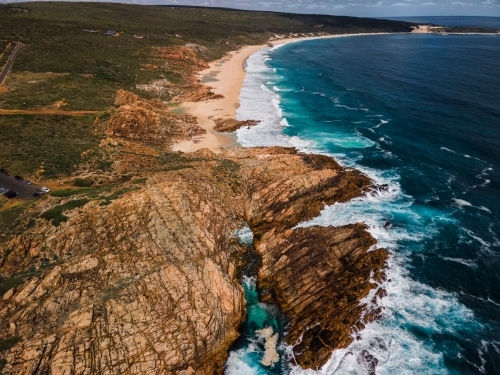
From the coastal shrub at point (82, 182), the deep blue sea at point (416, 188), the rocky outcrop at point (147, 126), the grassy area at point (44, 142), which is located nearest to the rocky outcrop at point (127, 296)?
the deep blue sea at point (416, 188)

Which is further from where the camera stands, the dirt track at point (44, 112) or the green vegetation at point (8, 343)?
the dirt track at point (44, 112)

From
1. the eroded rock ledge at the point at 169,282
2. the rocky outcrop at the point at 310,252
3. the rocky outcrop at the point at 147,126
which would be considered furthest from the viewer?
the rocky outcrop at the point at 147,126

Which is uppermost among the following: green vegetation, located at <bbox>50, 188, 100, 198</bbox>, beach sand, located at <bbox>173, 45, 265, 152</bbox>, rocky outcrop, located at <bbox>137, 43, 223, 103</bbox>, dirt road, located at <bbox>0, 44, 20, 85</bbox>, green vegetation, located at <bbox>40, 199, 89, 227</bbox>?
dirt road, located at <bbox>0, 44, 20, 85</bbox>

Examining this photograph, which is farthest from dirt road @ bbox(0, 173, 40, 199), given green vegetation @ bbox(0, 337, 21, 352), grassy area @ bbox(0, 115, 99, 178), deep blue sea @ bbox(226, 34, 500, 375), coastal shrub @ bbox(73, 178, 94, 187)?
deep blue sea @ bbox(226, 34, 500, 375)

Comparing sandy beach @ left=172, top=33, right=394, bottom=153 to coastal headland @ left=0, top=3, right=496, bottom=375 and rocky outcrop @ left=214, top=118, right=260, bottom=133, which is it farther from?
rocky outcrop @ left=214, top=118, right=260, bottom=133

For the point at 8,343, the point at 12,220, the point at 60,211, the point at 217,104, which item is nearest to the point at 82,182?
the point at 60,211

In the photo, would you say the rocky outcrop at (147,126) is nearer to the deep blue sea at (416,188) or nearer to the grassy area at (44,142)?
the grassy area at (44,142)

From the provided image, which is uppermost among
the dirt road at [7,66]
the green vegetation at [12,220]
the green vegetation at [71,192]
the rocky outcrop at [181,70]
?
the dirt road at [7,66]

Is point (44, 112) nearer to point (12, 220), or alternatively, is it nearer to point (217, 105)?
point (217, 105)
